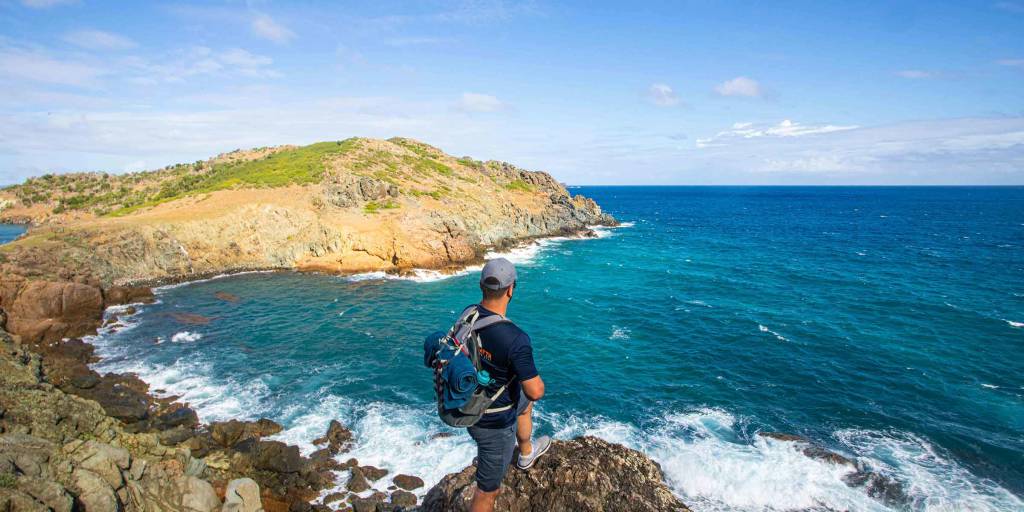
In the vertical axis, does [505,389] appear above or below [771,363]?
above

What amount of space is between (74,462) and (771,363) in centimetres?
2734

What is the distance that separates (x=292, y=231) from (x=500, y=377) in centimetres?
4763

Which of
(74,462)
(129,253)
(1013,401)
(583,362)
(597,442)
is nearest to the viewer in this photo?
(597,442)

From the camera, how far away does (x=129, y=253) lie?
125 feet

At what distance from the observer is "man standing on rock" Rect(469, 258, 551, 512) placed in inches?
185

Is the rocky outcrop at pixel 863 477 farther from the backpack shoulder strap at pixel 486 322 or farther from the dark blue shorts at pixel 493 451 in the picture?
the backpack shoulder strap at pixel 486 322

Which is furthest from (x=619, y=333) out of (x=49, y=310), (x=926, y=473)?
(x=49, y=310)

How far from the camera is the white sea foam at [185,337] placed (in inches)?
1059

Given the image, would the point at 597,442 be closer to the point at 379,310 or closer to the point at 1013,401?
the point at 1013,401

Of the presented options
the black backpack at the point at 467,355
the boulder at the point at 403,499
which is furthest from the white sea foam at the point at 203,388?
the black backpack at the point at 467,355

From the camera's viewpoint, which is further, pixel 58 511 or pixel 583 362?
pixel 583 362

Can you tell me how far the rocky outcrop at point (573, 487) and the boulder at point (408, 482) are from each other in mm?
8629

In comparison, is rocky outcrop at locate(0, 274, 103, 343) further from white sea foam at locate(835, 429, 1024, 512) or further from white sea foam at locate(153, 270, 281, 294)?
white sea foam at locate(835, 429, 1024, 512)

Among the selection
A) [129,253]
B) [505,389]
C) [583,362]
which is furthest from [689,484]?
[129,253]
